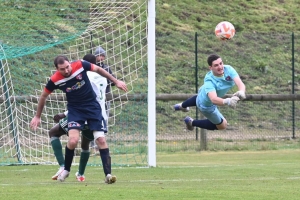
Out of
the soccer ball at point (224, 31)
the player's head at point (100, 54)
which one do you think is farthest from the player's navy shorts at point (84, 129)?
the player's head at point (100, 54)

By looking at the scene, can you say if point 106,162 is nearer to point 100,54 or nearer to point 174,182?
point 174,182

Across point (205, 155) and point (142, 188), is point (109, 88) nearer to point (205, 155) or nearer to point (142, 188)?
point (205, 155)

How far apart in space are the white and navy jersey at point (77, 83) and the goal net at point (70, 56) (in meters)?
3.82

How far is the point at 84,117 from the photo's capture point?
11.1 m

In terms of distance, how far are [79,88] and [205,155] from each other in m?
7.40

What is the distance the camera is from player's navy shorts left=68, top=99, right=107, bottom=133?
11.0m

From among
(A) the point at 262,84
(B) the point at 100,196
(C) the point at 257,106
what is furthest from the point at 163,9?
(B) the point at 100,196

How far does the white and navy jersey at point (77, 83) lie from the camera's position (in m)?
11.0

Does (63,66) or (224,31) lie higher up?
(224,31)

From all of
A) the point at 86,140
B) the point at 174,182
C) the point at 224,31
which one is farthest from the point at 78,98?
the point at 224,31

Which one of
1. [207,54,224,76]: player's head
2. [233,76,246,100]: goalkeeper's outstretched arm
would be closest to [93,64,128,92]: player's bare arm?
[233,76,246,100]: goalkeeper's outstretched arm

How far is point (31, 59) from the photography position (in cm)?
1739

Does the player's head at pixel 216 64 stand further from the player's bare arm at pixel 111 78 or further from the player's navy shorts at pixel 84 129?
the player's navy shorts at pixel 84 129

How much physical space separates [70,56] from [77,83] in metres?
6.36
